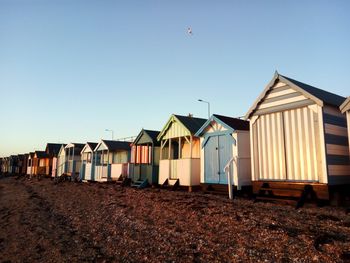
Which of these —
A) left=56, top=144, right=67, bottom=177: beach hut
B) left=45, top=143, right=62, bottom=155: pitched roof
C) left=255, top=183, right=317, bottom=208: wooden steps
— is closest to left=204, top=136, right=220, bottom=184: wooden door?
left=255, top=183, right=317, bottom=208: wooden steps

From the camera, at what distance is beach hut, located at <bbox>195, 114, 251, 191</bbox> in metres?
14.4

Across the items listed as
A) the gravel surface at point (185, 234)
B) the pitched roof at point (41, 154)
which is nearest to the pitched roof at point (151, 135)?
the gravel surface at point (185, 234)

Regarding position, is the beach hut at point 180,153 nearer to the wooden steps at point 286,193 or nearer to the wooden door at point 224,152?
the wooden door at point 224,152

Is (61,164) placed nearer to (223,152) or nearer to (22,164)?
(223,152)

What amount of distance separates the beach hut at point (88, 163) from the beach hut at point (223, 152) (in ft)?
56.1

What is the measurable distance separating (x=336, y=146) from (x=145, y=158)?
550 inches

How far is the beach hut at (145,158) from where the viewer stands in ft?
71.8

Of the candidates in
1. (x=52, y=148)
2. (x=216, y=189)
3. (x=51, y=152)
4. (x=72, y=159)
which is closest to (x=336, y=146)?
(x=216, y=189)

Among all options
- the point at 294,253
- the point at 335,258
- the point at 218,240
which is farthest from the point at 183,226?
the point at 335,258

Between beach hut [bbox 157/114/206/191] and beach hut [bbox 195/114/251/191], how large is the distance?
5.31ft

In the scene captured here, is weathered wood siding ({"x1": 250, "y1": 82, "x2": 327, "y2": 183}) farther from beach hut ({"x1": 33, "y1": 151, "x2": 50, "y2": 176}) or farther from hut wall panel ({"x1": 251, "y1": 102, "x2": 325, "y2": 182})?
beach hut ({"x1": 33, "y1": 151, "x2": 50, "y2": 176})

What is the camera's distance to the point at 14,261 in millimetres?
7469

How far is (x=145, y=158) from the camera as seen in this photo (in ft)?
73.5

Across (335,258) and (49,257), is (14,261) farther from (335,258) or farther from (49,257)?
(335,258)
